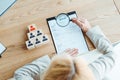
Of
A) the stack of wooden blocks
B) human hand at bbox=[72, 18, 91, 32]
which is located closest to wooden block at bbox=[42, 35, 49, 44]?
the stack of wooden blocks

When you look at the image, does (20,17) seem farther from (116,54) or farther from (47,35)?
(116,54)

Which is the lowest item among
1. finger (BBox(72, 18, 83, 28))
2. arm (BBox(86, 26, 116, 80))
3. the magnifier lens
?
arm (BBox(86, 26, 116, 80))

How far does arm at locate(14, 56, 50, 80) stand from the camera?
115 centimetres

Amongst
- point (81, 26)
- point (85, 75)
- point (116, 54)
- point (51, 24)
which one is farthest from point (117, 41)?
point (85, 75)

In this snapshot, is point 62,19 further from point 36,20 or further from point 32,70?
point 32,70

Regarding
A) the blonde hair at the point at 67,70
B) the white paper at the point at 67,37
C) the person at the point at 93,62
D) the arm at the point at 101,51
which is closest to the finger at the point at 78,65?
the blonde hair at the point at 67,70

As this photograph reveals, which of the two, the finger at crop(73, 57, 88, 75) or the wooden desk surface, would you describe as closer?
A: the finger at crop(73, 57, 88, 75)

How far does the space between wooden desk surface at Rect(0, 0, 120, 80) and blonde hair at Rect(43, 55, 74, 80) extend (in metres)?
0.33

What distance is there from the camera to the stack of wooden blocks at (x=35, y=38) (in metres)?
1.19

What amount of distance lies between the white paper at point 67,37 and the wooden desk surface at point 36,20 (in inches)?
1.0

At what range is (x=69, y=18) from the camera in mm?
1251

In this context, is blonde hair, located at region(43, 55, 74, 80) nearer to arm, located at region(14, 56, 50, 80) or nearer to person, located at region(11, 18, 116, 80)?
person, located at region(11, 18, 116, 80)

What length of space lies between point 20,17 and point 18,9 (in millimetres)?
39

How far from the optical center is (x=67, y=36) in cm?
123
